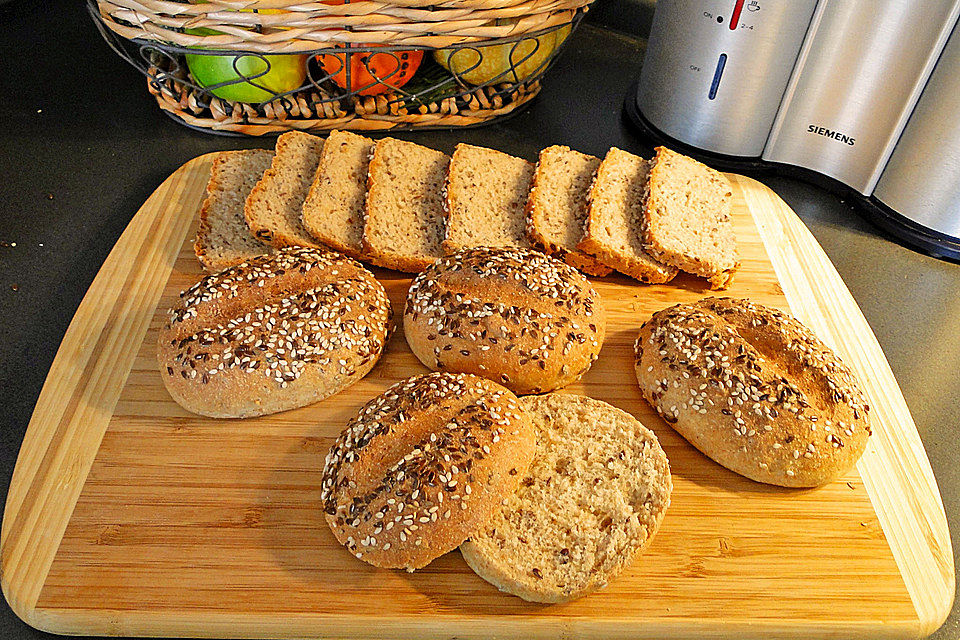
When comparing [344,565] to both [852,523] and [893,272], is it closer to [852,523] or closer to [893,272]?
[852,523]

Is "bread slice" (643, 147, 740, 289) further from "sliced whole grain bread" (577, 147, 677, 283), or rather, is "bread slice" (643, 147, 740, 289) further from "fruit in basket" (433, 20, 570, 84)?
"fruit in basket" (433, 20, 570, 84)

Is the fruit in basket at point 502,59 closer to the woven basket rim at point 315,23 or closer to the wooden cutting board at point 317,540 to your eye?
the woven basket rim at point 315,23

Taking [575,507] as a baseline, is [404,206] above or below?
above

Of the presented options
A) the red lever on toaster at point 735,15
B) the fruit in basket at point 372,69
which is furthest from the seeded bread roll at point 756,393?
the fruit in basket at point 372,69

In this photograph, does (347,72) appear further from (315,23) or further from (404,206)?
(404,206)

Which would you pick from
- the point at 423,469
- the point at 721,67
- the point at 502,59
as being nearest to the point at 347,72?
the point at 502,59

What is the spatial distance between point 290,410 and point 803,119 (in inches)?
83.7

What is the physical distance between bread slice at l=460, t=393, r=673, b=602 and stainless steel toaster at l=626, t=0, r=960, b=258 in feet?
4.72

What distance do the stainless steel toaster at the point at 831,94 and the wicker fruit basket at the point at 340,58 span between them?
0.49m

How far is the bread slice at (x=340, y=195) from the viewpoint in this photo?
228 centimetres

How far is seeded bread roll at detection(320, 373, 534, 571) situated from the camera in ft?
5.02

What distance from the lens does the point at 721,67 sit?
8.36 feet

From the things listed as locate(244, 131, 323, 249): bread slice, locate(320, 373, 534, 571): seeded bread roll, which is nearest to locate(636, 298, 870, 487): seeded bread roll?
locate(320, 373, 534, 571): seeded bread roll

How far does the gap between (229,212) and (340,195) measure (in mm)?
385
